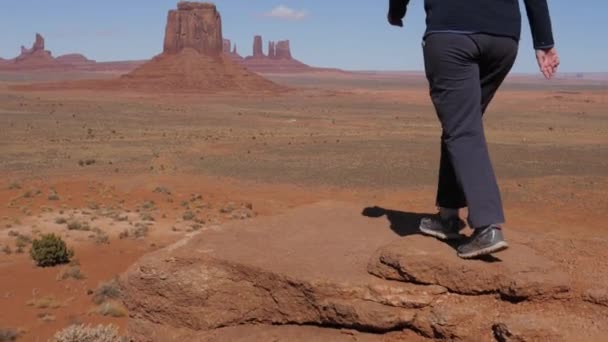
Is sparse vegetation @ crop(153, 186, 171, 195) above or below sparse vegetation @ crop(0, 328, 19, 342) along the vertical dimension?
below

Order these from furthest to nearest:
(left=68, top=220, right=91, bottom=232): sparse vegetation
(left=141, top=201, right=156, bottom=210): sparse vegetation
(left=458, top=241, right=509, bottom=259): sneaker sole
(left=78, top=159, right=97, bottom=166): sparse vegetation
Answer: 1. (left=78, top=159, right=97, bottom=166): sparse vegetation
2. (left=141, top=201, right=156, bottom=210): sparse vegetation
3. (left=68, top=220, right=91, bottom=232): sparse vegetation
4. (left=458, top=241, right=509, bottom=259): sneaker sole

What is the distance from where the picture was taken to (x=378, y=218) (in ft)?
14.9

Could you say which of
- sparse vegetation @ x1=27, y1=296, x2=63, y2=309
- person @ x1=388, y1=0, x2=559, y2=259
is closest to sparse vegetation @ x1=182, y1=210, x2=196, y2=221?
sparse vegetation @ x1=27, y1=296, x2=63, y2=309

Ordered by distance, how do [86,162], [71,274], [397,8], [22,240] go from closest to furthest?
[397,8]
[71,274]
[22,240]
[86,162]

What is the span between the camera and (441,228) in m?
3.73

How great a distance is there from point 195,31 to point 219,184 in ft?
236

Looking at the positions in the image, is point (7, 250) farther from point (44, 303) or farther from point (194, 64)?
point (194, 64)

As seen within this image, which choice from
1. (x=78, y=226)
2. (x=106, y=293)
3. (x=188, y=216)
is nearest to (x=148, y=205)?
(x=188, y=216)

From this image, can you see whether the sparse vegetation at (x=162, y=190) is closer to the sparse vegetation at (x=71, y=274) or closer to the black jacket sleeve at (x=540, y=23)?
the sparse vegetation at (x=71, y=274)

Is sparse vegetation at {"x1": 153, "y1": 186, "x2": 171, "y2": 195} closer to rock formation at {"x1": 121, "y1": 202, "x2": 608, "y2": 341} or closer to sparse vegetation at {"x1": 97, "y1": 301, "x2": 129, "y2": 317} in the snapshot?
sparse vegetation at {"x1": 97, "y1": 301, "x2": 129, "y2": 317}

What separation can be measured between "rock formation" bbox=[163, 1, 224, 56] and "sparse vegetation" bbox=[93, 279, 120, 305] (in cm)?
7944

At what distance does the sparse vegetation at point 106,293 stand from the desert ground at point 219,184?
44 mm

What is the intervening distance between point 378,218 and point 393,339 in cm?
144

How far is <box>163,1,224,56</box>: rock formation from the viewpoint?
285 ft
